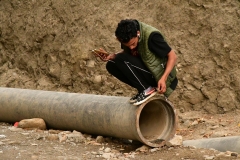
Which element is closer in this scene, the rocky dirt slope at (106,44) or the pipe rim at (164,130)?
the pipe rim at (164,130)

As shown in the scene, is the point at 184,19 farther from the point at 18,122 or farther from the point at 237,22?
the point at 18,122

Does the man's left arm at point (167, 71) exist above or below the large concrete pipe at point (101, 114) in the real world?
above

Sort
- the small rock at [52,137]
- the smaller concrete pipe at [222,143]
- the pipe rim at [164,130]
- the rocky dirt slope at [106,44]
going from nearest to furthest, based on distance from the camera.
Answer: the pipe rim at [164,130] < the smaller concrete pipe at [222,143] < the small rock at [52,137] < the rocky dirt slope at [106,44]

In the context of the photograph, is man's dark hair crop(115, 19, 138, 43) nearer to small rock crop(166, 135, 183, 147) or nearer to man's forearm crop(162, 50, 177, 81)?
man's forearm crop(162, 50, 177, 81)

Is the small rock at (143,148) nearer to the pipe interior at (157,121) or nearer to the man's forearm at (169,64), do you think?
the pipe interior at (157,121)

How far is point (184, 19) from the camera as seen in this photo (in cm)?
1027

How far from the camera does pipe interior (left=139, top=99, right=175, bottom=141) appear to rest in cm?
669

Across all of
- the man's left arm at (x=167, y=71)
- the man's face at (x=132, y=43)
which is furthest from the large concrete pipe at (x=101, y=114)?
the man's face at (x=132, y=43)

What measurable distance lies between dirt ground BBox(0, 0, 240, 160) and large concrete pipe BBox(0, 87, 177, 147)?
0.36m

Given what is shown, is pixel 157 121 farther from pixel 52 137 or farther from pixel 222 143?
pixel 52 137

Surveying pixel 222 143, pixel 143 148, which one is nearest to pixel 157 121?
pixel 143 148

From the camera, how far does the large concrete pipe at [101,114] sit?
6.45 metres

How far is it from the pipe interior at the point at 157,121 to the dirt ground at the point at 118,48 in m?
0.83

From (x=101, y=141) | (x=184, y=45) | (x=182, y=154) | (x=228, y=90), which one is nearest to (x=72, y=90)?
(x=184, y=45)
